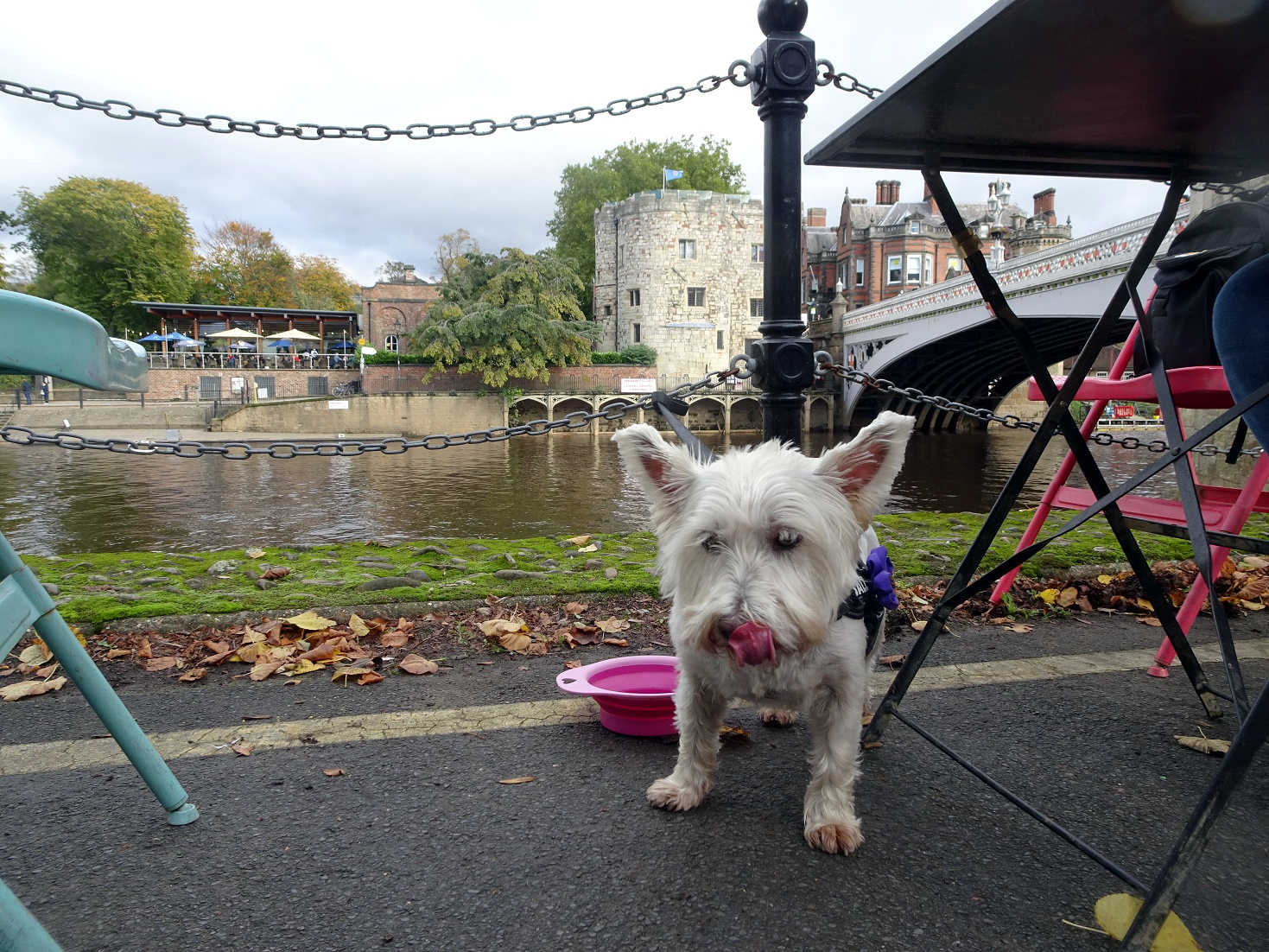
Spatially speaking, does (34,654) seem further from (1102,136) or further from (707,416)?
(707,416)

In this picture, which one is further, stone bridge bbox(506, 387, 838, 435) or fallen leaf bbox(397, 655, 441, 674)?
stone bridge bbox(506, 387, 838, 435)

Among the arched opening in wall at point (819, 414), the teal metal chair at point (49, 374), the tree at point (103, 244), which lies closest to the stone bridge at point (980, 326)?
the arched opening in wall at point (819, 414)

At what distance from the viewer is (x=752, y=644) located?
1.94 meters

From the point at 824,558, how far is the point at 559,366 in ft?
171

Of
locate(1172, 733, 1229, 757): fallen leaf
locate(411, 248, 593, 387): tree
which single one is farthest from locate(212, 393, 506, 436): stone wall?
locate(1172, 733, 1229, 757): fallen leaf

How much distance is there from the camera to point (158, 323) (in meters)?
62.5

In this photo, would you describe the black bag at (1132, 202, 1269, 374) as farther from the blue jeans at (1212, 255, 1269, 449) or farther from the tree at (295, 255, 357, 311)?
the tree at (295, 255, 357, 311)

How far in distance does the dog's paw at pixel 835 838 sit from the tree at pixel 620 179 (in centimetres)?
6567

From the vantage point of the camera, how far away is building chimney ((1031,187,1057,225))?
2259 inches

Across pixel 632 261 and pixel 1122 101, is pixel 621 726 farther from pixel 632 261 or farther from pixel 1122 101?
pixel 632 261

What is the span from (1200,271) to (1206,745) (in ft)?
5.90

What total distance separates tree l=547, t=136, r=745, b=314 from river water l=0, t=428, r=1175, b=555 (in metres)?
38.7

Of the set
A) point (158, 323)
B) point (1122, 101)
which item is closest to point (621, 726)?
point (1122, 101)

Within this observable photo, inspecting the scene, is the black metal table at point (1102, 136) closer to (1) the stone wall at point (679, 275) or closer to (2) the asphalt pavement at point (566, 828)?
(2) the asphalt pavement at point (566, 828)
